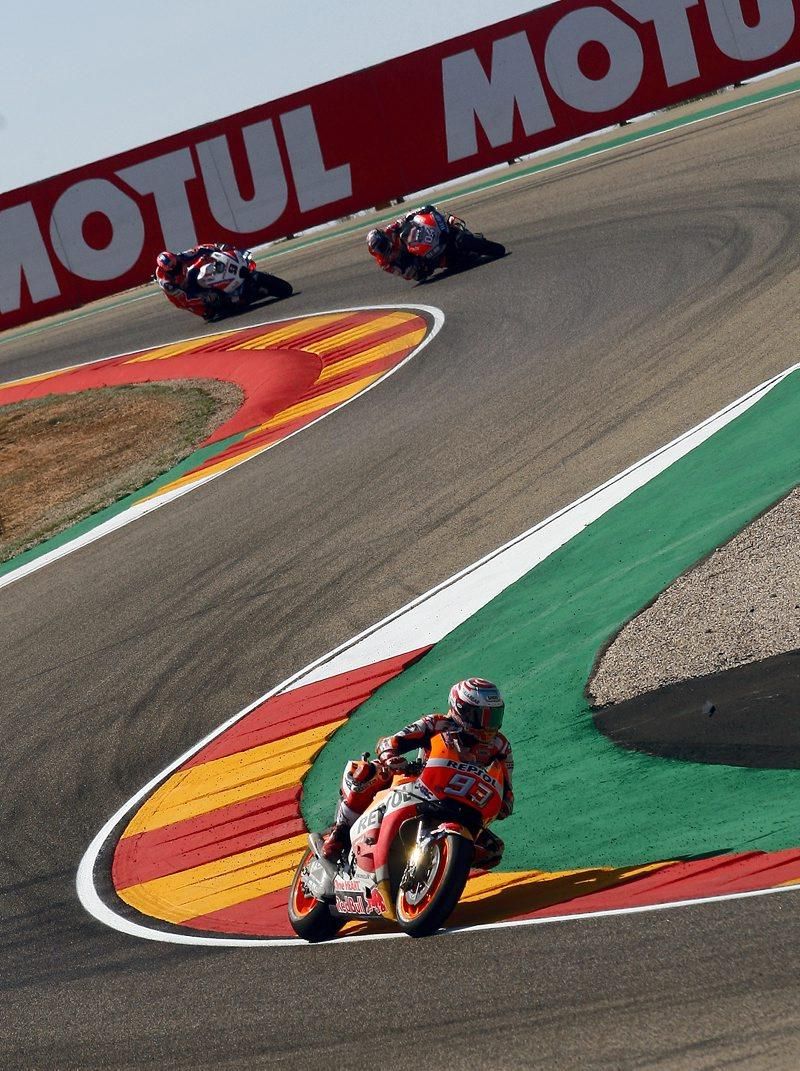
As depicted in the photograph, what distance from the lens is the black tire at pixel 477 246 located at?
81.5 feet

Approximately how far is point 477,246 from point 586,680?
16279 mm

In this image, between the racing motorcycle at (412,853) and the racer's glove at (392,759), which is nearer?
the racing motorcycle at (412,853)

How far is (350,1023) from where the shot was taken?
6551mm

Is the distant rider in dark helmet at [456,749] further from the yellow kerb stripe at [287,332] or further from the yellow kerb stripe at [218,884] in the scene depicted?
the yellow kerb stripe at [287,332]

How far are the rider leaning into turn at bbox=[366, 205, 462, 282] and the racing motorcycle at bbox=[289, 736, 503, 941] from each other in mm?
17624

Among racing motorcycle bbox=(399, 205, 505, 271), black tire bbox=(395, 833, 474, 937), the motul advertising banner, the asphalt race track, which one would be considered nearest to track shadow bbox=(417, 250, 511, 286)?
racing motorcycle bbox=(399, 205, 505, 271)

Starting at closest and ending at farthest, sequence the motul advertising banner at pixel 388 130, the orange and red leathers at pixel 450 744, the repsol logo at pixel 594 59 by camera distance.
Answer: the orange and red leathers at pixel 450 744
the repsol logo at pixel 594 59
the motul advertising banner at pixel 388 130

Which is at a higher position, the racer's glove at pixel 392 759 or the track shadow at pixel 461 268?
the track shadow at pixel 461 268

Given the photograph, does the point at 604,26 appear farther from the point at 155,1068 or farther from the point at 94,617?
the point at 155,1068

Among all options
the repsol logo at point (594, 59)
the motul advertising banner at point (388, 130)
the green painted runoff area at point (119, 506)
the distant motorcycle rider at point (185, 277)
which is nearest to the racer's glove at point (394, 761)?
the green painted runoff area at point (119, 506)

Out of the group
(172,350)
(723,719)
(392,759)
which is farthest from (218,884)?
(172,350)

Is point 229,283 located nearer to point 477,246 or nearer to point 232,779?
point 477,246

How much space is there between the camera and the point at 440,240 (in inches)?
970

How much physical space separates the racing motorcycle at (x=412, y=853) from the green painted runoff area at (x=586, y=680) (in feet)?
Result: 2.45
